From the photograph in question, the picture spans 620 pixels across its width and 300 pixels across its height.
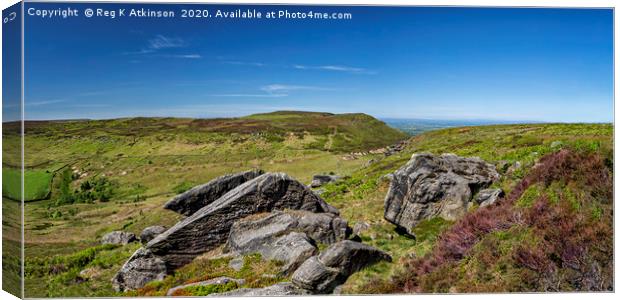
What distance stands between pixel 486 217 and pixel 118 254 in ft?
40.3

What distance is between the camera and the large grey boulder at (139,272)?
1490 cm

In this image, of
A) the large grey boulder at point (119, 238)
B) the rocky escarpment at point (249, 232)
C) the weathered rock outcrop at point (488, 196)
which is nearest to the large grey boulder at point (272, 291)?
the rocky escarpment at point (249, 232)

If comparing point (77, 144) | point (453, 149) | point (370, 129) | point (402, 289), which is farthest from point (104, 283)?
point (453, 149)

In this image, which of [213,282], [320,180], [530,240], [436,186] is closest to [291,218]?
[213,282]

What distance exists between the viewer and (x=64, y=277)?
1491 cm

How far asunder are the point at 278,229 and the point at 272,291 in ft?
7.82

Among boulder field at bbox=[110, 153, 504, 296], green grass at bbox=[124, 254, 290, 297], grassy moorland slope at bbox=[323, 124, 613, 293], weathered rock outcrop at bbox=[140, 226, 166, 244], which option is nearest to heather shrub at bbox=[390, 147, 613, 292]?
grassy moorland slope at bbox=[323, 124, 613, 293]

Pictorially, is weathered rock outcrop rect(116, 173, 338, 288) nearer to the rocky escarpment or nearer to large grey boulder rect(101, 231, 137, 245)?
the rocky escarpment

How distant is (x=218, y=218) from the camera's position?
1570 cm

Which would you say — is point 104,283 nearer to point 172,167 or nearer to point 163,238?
point 163,238

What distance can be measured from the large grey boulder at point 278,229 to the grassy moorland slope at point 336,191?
547mm

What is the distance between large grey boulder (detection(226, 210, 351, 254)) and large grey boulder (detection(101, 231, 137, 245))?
271 inches

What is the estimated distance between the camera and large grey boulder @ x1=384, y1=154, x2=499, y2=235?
50.9 ft

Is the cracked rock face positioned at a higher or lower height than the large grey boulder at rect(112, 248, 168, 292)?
higher
